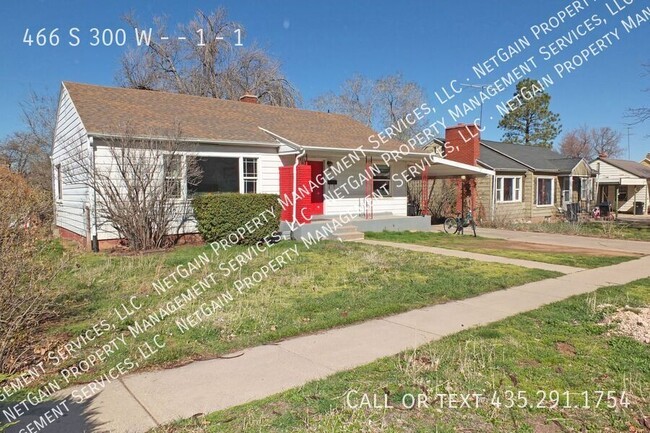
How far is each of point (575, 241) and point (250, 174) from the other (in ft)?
39.0

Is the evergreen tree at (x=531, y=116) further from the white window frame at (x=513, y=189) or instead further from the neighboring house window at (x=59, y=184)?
the neighboring house window at (x=59, y=184)

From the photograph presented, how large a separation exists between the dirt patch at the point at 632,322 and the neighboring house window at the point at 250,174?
37.1 feet

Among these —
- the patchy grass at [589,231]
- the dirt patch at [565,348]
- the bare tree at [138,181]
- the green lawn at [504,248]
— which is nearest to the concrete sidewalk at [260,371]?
the dirt patch at [565,348]

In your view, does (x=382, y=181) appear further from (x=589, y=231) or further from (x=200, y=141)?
(x=589, y=231)

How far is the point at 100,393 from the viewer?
3.84 meters

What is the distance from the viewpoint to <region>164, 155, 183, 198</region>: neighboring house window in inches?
485

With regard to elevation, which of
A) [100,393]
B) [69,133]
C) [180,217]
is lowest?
[100,393]

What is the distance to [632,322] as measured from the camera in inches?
223

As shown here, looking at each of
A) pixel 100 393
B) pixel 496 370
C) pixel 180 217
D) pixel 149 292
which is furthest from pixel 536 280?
pixel 180 217

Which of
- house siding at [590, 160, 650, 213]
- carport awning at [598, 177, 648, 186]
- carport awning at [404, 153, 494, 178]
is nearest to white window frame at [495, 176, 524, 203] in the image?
carport awning at [404, 153, 494, 178]

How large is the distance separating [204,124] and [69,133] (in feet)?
14.3

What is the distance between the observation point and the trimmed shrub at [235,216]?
12391 millimetres

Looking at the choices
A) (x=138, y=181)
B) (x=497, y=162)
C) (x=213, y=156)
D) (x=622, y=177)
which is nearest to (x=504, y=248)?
(x=213, y=156)

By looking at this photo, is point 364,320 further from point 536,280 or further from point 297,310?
point 536,280
